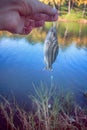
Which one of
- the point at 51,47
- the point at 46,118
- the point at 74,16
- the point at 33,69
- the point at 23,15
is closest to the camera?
the point at 23,15

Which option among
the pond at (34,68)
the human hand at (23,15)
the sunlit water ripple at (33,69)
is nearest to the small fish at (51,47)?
the human hand at (23,15)

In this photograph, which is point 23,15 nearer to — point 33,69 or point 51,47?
point 51,47

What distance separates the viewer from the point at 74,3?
971 inches

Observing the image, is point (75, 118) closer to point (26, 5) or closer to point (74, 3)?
point (26, 5)

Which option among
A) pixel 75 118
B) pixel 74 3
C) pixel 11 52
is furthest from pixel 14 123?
pixel 74 3

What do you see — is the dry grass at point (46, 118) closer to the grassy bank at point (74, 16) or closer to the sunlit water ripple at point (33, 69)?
the sunlit water ripple at point (33, 69)

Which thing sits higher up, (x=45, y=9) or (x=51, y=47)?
(x=45, y=9)

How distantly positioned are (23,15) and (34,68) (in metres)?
7.09

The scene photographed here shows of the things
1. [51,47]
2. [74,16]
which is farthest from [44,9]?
[74,16]

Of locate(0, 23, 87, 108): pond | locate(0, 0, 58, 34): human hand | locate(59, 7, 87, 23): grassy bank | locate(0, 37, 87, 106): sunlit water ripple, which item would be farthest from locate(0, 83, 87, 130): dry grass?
locate(59, 7, 87, 23): grassy bank

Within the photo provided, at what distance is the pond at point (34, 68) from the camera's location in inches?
269

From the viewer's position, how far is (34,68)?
8.34 metres

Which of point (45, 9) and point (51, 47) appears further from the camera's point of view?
point (51, 47)

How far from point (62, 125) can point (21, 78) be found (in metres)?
3.87
